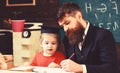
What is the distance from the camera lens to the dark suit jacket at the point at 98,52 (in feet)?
4.60

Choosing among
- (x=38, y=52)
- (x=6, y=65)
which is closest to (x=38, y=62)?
(x=38, y=52)

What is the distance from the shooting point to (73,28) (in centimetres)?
150

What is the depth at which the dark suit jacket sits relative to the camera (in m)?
1.40

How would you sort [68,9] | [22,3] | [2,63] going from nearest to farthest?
[68,9]
[2,63]
[22,3]

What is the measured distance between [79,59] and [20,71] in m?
0.35

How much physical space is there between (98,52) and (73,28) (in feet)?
0.60

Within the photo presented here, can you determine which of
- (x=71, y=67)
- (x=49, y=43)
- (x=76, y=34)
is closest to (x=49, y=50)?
(x=49, y=43)

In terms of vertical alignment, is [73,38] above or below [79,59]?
above

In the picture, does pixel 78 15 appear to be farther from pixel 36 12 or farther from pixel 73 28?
pixel 36 12

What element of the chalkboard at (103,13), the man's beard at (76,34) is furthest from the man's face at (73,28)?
the chalkboard at (103,13)

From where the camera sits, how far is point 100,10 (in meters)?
1.55

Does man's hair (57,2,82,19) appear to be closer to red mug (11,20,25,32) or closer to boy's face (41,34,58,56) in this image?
boy's face (41,34,58,56)

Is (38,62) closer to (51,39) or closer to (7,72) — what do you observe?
(51,39)

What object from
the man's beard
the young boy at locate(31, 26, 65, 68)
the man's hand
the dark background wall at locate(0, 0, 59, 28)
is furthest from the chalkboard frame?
the man's hand
